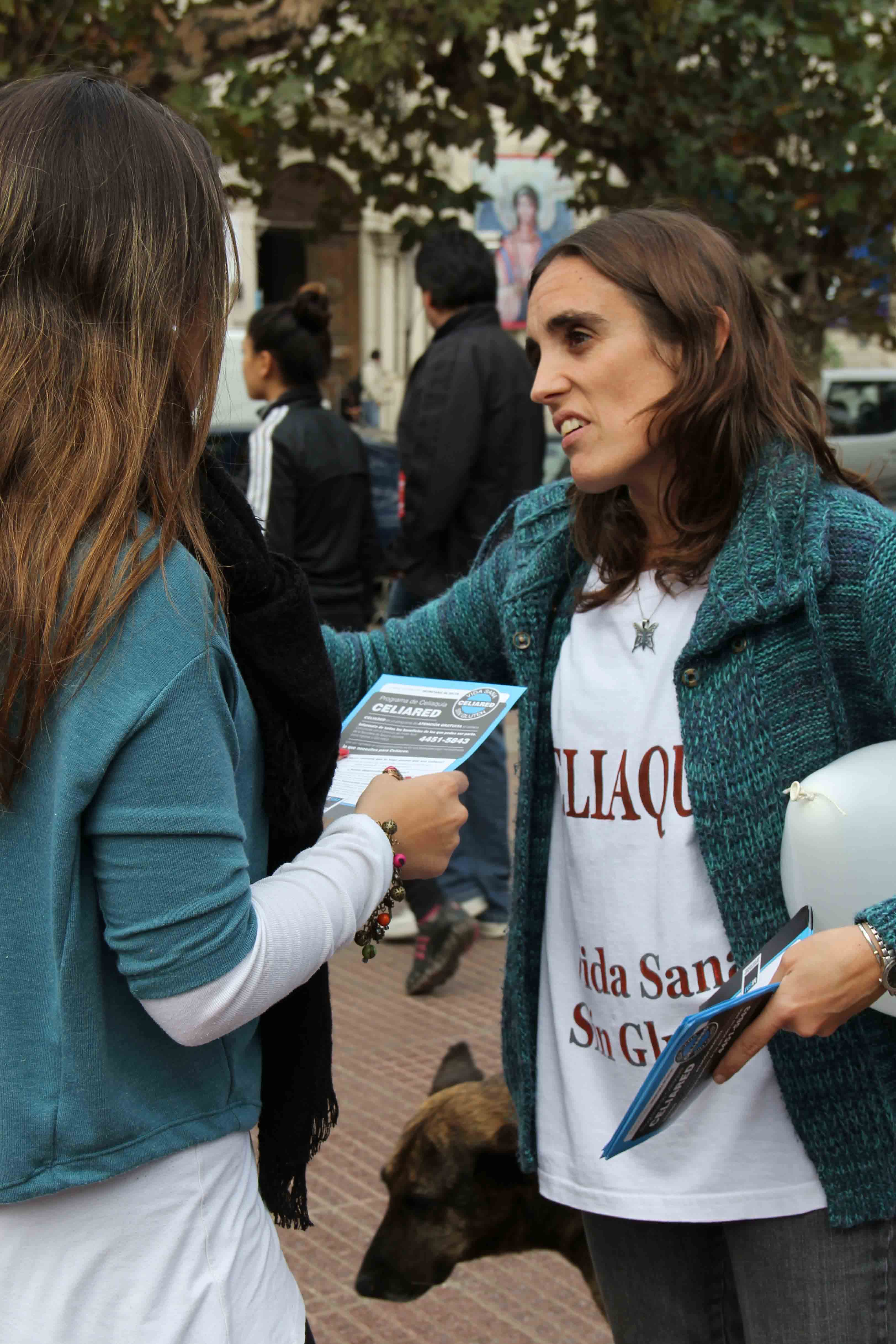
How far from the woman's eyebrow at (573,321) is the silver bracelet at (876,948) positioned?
2.69 ft

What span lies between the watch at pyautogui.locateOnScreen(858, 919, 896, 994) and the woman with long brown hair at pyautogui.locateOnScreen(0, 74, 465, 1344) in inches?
21.6

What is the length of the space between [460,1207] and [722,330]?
151 centimetres

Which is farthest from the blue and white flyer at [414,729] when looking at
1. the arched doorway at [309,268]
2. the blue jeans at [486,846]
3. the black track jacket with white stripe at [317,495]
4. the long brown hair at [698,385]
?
the arched doorway at [309,268]

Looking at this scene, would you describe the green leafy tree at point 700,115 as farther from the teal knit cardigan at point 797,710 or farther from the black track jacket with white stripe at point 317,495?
the teal knit cardigan at point 797,710

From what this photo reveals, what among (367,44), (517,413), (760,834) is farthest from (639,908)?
(367,44)

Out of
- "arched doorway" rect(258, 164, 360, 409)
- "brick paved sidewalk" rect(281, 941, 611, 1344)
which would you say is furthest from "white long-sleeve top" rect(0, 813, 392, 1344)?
"arched doorway" rect(258, 164, 360, 409)

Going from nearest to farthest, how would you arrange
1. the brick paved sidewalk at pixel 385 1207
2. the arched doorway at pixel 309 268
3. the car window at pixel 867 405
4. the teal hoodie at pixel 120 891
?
the teal hoodie at pixel 120 891 < the brick paved sidewalk at pixel 385 1207 < the car window at pixel 867 405 < the arched doorway at pixel 309 268

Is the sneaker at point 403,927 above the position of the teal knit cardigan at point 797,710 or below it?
below

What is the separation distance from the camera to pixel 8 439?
4.16 ft

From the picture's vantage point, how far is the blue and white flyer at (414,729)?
1.77 m

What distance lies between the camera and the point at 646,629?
6.25 ft

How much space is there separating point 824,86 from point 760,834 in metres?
5.58

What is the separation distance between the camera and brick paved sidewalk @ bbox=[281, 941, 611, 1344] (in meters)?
3.10

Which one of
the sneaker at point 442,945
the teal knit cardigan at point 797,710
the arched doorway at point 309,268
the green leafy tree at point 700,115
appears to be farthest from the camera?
the arched doorway at point 309,268
